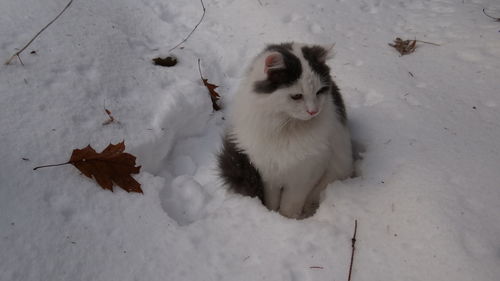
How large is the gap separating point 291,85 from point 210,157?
A: 1056 mm

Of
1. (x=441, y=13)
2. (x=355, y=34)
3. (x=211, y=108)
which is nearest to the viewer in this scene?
(x=211, y=108)

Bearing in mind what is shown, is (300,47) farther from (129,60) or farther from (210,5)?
(210,5)

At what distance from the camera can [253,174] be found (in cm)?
210

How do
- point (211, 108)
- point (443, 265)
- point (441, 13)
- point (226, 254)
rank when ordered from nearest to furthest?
1. point (443, 265)
2. point (226, 254)
3. point (211, 108)
4. point (441, 13)

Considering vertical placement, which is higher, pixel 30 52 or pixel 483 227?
pixel 30 52

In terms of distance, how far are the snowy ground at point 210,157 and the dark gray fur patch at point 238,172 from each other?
11 centimetres

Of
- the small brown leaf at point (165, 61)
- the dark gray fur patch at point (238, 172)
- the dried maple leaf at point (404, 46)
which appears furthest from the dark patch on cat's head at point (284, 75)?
the dried maple leaf at point (404, 46)

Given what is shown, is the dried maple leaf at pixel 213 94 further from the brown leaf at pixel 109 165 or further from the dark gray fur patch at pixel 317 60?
the dark gray fur patch at pixel 317 60

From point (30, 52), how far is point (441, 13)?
3.96m

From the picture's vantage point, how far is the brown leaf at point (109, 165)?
189 cm

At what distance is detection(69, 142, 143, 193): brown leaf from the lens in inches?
74.4

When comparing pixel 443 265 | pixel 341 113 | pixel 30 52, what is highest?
pixel 30 52

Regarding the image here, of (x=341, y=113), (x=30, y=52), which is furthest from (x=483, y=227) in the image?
(x=30, y=52)

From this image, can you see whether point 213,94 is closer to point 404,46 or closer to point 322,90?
point 322,90
